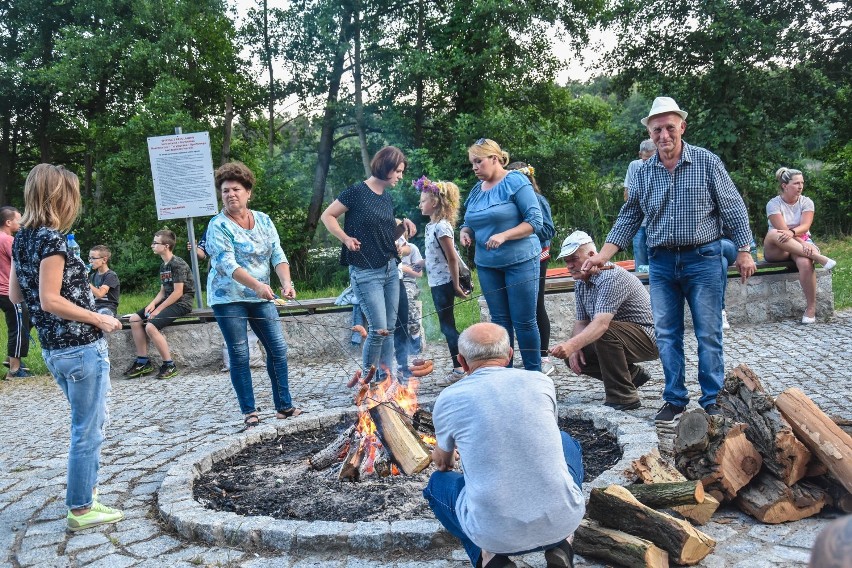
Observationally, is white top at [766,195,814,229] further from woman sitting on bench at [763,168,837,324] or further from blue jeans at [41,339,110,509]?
blue jeans at [41,339,110,509]

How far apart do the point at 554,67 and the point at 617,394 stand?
45.8 feet

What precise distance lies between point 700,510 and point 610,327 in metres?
2.20

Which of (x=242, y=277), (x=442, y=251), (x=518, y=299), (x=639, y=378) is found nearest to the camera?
(x=242, y=277)

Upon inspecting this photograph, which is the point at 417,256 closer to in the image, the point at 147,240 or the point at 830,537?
the point at 830,537

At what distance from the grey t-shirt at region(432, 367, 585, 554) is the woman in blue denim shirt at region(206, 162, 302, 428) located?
9.51 feet

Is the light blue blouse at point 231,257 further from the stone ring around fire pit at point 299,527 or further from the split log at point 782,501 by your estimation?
the split log at point 782,501

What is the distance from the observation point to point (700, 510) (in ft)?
11.7

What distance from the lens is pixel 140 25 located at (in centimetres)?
1816

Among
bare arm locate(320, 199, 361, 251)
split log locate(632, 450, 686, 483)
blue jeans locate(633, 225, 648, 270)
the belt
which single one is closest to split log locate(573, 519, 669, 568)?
split log locate(632, 450, 686, 483)

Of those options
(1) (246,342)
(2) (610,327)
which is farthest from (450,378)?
(1) (246,342)

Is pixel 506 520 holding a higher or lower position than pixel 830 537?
lower

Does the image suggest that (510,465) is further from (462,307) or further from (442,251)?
(462,307)

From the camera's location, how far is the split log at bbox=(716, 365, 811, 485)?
3646 millimetres

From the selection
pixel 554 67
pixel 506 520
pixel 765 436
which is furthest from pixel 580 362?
pixel 554 67
